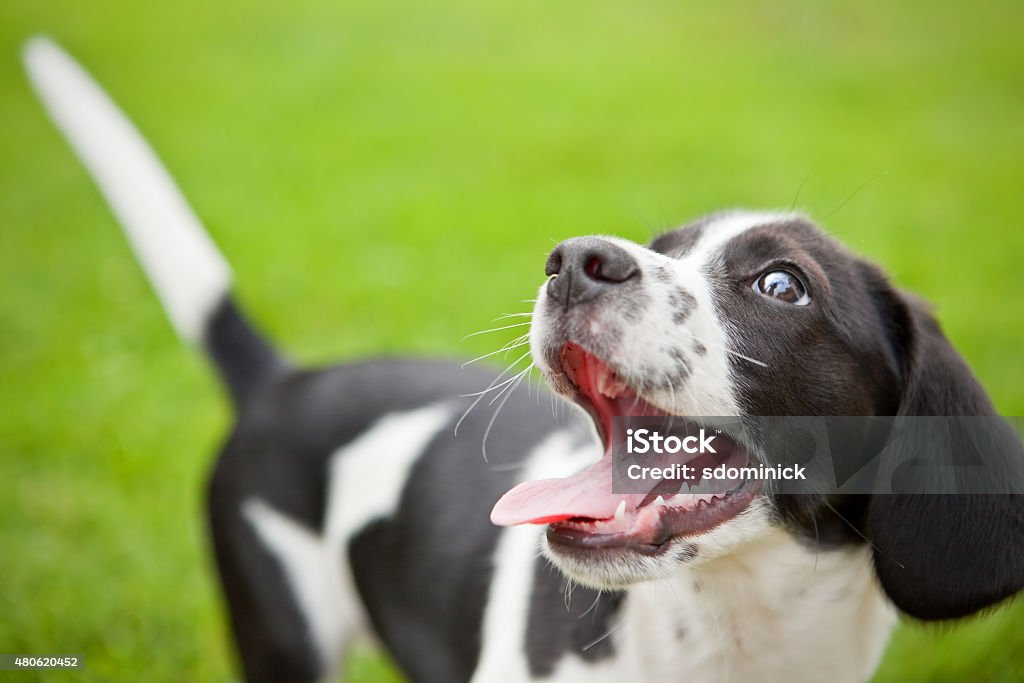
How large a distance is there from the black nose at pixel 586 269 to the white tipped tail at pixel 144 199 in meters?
1.55

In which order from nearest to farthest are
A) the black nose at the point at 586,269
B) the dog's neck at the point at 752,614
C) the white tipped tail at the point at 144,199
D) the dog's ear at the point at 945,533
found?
the black nose at the point at 586,269 → the dog's ear at the point at 945,533 → the dog's neck at the point at 752,614 → the white tipped tail at the point at 144,199

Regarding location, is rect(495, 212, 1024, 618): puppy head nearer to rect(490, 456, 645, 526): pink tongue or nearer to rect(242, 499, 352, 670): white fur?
rect(490, 456, 645, 526): pink tongue

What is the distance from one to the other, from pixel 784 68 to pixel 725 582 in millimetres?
7846

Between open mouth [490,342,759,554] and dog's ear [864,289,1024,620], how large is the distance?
29 centimetres

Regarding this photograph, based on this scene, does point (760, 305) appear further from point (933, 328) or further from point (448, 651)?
point (448, 651)

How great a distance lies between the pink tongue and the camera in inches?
62.1

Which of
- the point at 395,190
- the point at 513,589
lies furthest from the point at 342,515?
the point at 395,190

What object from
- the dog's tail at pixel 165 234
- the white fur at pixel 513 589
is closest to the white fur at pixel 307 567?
the dog's tail at pixel 165 234

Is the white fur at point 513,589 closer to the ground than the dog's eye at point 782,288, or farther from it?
closer to the ground

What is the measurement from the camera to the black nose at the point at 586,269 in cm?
151

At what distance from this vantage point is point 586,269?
1.52 metres

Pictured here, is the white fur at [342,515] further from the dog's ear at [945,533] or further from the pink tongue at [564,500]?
the dog's ear at [945,533]

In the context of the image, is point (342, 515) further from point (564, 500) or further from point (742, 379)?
point (742, 379)

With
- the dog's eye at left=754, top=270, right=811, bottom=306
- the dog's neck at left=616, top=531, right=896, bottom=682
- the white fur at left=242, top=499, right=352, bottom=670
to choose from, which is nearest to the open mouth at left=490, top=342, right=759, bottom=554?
the dog's neck at left=616, top=531, right=896, bottom=682
